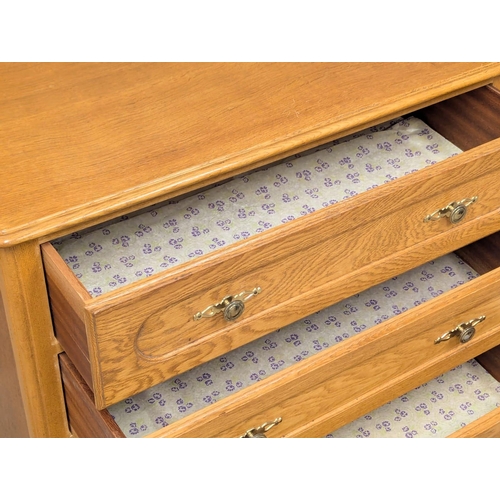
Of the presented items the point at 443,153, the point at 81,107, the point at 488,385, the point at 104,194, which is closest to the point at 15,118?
the point at 81,107

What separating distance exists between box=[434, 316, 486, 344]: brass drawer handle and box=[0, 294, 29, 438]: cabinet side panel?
614 millimetres

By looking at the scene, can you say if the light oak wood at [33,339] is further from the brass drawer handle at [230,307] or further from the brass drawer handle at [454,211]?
the brass drawer handle at [454,211]

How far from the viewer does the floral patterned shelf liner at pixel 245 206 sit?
46.4 inches

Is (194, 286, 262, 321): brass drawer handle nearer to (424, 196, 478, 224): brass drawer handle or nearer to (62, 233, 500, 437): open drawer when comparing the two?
(62, 233, 500, 437): open drawer

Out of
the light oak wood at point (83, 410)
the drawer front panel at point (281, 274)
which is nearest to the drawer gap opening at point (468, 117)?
the drawer front panel at point (281, 274)

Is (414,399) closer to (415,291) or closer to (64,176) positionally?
(415,291)

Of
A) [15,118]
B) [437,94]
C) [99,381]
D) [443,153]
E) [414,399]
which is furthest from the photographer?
[414,399]

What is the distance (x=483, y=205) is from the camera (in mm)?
1321

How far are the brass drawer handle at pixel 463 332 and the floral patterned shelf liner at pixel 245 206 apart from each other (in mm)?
251

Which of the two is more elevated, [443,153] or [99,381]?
[443,153]

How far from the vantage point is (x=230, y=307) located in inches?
43.5

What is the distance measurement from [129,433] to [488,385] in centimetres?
69

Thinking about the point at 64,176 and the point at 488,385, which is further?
the point at 488,385

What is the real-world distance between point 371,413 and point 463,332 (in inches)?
8.8
